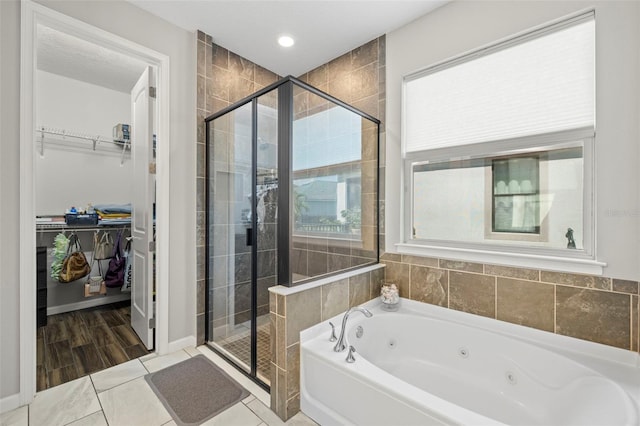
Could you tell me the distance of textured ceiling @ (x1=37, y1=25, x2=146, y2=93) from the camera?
2.66m

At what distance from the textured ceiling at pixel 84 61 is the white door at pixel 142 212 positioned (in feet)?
1.72

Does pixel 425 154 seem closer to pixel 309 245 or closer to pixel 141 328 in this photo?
pixel 309 245

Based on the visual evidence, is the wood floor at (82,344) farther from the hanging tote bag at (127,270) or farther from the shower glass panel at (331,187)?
the shower glass panel at (331,187)

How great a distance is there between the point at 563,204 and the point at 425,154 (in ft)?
3.20

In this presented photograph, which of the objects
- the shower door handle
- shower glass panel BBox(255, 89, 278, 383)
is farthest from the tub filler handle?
the shower door handle

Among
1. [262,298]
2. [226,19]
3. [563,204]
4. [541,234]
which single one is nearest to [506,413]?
[541,234]

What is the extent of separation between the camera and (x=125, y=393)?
6.05 feet

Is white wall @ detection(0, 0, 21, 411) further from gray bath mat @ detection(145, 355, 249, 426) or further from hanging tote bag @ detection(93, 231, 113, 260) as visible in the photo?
hanging tote bag @ detection(93, 231, 113, 260)

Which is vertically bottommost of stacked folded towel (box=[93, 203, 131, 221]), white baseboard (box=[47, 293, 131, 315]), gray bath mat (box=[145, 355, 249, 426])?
gray bath mat (box=[145, 355, 249, 426])

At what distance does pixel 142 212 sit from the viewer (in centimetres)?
252

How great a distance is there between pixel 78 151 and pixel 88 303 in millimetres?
1841

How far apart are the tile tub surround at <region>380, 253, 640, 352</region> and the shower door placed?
3.99ft

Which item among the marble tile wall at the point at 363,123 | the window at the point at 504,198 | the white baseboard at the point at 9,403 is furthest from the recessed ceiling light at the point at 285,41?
the white baseboard at the point at 9,403

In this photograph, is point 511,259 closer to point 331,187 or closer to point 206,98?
point 331,187
